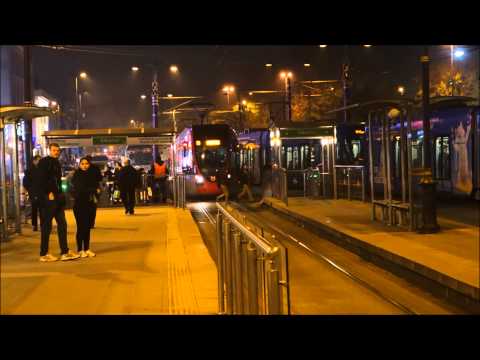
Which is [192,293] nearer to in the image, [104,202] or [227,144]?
[104,202]

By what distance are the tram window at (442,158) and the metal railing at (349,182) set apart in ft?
10.4

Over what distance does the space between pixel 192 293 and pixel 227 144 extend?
24063 mm

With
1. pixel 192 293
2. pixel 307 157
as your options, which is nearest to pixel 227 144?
pixel 307 157

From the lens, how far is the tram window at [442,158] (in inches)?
1028

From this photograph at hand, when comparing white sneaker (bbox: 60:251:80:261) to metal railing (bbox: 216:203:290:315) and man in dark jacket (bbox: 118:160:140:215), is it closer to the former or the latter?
metal railing (bbox: 216:203:290:315)

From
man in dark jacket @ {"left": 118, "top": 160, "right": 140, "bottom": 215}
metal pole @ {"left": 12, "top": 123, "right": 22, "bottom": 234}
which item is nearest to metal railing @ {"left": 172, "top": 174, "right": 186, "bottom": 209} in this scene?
Result: man in dark jacket @ {"left": 118, "top": 160, "right": 140, "bottom": 215}

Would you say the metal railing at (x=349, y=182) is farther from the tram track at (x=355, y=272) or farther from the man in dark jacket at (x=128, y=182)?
the man in dark jacket at (x=128, y=182)

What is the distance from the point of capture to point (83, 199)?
12438 millimetres

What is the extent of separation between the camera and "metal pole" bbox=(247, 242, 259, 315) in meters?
5.88

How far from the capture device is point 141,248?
14086mm

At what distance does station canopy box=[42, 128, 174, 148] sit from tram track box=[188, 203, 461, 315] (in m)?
5.96

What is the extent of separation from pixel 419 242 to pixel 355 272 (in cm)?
234

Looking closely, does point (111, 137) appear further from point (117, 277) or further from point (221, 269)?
point (221, 269)

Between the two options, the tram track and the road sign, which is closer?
the tram track
